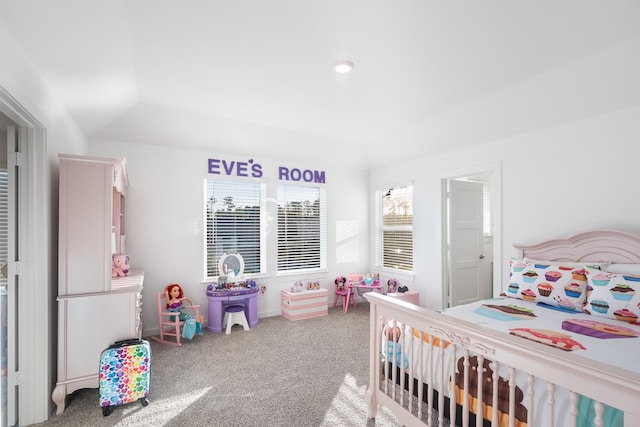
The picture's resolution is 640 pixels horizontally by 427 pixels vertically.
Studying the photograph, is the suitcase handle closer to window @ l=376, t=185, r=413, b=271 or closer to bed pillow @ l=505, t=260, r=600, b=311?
bed pillow @ l=505, t=260, r=600, b=311

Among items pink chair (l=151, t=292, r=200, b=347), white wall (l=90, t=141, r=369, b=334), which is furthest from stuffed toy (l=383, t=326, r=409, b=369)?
white wall (l=90, t=141, r=369, b=334)

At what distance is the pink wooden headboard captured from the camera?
2678 millimetres

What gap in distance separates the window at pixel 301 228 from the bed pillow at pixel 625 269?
11.7 ft

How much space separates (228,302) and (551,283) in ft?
11.5

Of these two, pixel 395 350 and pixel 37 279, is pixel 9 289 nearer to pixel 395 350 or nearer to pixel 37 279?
pixel 37 279

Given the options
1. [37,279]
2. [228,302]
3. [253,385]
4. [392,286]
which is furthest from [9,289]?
[392,286]

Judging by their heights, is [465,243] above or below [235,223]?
below

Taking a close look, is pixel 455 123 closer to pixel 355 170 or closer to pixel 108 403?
pixel 355 170

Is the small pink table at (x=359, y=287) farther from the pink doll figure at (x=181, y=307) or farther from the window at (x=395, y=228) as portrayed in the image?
the pink doll figure at (x=181, y=307)

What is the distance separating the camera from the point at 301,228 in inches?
205

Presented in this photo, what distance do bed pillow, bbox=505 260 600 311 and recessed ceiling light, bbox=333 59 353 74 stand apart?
8.10 ft

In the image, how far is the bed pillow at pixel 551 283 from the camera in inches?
106

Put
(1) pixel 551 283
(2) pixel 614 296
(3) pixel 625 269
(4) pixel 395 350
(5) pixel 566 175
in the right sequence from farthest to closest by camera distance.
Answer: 1. (5) pixel 566 175
2. (1) pixel 551 283
3. (3) pixel 625 269
4. (2) pixel 614 296
5. (4) pixel 395 350

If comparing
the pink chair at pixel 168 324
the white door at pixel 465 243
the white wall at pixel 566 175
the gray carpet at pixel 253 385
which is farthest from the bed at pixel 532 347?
the pink chair at pixel 168 324
